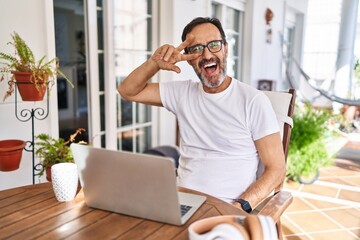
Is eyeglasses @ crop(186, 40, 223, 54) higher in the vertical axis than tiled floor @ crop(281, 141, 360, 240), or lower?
higher

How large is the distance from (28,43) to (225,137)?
1.19 metres

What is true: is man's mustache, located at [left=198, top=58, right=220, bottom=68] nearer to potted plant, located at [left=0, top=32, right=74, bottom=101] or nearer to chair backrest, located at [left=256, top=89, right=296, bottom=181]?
chair backrest, located at [left=256, top=89, right=296, bottom=181]

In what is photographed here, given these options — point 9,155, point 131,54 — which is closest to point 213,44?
point 9,155

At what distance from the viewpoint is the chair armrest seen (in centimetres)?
92

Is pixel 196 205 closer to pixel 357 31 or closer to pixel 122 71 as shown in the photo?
pixel 122 71

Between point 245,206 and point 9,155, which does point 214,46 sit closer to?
point 245,206

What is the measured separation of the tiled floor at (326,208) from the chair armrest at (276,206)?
1.20 m

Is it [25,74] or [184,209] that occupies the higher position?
[25,74]

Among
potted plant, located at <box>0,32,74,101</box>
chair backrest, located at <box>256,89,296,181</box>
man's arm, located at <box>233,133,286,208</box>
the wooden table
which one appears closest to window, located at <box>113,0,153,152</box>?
potted plant, located at <box>0,32,74,101</box>

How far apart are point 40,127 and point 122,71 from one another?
85 centimetres

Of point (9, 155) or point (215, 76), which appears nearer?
point (215, 76)

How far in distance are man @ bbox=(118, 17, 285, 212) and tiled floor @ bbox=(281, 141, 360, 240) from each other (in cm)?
106

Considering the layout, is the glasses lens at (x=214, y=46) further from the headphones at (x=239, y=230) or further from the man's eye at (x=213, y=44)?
the headphones at (x=239, y=230)

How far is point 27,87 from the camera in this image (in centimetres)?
153
